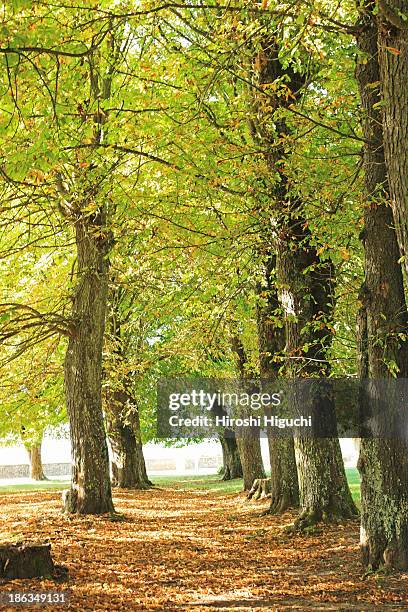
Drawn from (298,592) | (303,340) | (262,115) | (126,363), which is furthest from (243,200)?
(126,363)

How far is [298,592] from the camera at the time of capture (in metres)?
9.42

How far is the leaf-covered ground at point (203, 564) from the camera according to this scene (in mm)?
8781

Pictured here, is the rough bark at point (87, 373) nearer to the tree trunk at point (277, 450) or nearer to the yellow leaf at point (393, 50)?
the tree trunk at point (277, 450)

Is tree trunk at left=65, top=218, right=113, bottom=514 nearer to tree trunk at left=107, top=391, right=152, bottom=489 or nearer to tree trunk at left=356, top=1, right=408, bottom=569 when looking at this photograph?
tree trunk at left=356, top=1, right=408, bottom=569

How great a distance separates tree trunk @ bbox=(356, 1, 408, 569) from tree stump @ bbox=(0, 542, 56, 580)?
3943 millimetres

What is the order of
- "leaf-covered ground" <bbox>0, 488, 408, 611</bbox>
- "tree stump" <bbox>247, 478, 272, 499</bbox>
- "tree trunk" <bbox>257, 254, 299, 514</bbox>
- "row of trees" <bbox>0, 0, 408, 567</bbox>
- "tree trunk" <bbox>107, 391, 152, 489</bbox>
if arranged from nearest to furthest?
"leaf-covered ground" <bbox>0, 488, 408, 611</bbox> < "row of trees" <bbox>0, 0, 408, 567</bbox> < "tree trunk" <bbox>257, 254, 299, 514</bbox> < "tree stump" <bbox>247, 478, 272, 499</bbox> < "tree trunk" <bbox>107, 391, 152, 489</bbox>

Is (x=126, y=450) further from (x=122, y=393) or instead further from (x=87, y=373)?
(x=87, y=373)

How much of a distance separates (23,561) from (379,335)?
16.1 feet

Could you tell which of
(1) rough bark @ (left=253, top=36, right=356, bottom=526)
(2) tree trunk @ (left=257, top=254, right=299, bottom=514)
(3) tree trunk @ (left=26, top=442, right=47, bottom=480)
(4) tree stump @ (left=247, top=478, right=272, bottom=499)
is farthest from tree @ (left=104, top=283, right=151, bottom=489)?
(3) tree trunk @ (left=26, top=442, right=47, bottom=480)

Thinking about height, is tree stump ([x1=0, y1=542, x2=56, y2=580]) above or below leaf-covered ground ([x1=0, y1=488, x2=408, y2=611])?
above

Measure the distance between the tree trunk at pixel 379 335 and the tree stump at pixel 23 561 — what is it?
394cm

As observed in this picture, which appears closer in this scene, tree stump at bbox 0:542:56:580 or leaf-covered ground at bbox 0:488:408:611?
leaf-covered ground at bbox 0:488:408:611

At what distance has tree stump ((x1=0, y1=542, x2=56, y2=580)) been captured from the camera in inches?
356

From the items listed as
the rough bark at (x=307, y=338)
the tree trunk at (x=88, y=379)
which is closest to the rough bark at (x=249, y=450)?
the tree trunk at (x=88, y=379)
